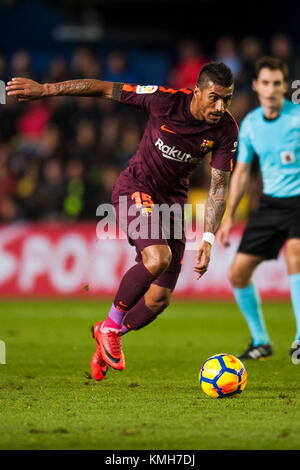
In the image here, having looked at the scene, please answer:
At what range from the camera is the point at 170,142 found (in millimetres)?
5797

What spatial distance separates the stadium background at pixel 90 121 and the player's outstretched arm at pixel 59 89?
658 cm

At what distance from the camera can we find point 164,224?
5.98 metres

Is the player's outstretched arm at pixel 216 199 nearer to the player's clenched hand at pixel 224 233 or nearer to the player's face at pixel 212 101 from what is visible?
the player's face at pixel 212 101

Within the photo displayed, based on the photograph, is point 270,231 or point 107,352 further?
point 270,231

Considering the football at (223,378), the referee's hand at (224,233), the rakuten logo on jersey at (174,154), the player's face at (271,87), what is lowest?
the football at (223,378)

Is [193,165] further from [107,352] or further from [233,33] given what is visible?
[233,33]

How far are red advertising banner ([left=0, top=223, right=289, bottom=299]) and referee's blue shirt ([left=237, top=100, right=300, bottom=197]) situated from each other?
5213 mm

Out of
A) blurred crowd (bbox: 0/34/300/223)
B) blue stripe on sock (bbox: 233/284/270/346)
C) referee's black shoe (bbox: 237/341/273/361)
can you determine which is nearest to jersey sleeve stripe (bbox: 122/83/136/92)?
blue stripe on sock (bbox: 233/284/270/346)

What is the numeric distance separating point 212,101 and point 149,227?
0.94 meters

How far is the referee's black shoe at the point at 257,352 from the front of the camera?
7195 mm

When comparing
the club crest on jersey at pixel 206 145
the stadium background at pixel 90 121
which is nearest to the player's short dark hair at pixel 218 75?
the club crest on jersey at pixel 206 145

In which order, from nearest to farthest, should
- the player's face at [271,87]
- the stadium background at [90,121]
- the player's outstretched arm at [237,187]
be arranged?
the player's face at [271,87]
the player's outstretched arm at [237,187]
the stadium background at [90,121]

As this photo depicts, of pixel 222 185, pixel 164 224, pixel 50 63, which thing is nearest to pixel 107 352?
pixel 164 224
